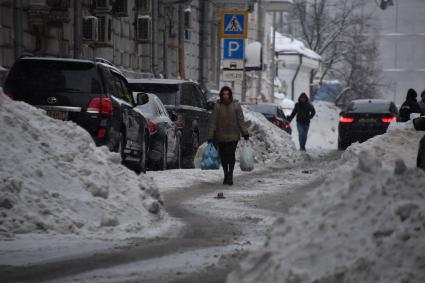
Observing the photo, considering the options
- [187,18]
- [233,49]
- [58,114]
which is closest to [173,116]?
[233,49]

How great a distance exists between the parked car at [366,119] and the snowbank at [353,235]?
23.4 meters

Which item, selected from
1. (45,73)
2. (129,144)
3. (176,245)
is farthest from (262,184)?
(176,245)

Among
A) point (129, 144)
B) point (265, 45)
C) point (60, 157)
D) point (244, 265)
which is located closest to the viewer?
point (244, 265)

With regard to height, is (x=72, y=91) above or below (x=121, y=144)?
above

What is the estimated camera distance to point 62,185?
9.02 m

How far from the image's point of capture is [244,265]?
5488 millimetres

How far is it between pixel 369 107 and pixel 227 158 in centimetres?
1519

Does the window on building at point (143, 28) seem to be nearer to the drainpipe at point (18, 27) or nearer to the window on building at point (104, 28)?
the window on building at point (104, 28)

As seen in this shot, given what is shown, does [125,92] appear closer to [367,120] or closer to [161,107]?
[161,107]

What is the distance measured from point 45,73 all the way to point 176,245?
5.93 metres

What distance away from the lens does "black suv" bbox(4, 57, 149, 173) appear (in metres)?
13.2

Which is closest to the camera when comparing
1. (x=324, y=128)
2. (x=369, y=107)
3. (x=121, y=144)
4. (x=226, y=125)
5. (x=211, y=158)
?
(x=121, y=144)

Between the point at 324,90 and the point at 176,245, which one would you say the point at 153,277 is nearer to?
the point at 176,245

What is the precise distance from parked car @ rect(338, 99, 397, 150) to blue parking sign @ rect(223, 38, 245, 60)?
7387 mm
